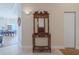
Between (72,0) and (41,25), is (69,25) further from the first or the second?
(72,0)

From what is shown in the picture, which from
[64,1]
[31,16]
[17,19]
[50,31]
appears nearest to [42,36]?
[50,31]

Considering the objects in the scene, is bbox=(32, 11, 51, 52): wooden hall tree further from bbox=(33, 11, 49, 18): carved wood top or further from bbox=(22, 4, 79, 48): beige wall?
bbox=(22, 4, 79, 48): beige wall

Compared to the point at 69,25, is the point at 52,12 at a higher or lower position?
higher

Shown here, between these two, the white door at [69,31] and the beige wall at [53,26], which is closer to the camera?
the beige wall at [53,26]

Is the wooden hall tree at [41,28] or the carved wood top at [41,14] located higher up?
the carved wood top at [41,14]

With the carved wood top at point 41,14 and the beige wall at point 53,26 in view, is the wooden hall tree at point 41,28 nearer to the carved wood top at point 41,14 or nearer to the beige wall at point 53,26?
the carved wood top at point 41,14

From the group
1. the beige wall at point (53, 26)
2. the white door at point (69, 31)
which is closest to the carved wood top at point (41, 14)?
the beige wall at point (53, 26)

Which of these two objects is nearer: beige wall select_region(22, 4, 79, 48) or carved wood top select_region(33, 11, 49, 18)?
beige wall select_region(22, 4, 79, 48)

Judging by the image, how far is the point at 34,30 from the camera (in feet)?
14.7

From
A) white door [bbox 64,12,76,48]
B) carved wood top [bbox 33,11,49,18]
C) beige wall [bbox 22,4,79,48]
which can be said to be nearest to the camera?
beige wall [bbox 22,4,79,48]

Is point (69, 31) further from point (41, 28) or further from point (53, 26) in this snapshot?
point (41, 28)

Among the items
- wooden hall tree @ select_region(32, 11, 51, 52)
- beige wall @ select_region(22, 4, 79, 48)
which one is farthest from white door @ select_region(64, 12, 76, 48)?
wooden hall tree @ select_region(32, 11, 51, 52)

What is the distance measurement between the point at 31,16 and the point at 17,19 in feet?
3.14

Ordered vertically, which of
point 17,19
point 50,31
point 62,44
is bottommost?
point 62,44
